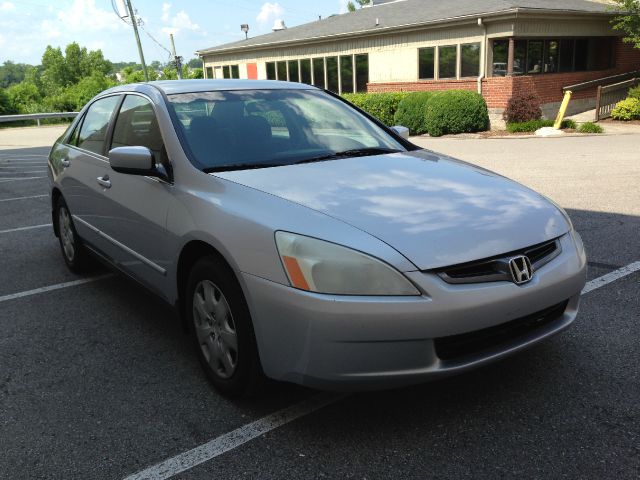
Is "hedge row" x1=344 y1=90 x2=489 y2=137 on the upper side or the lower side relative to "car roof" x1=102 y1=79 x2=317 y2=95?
lower

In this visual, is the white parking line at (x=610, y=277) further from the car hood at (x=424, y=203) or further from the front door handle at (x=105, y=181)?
the front door handle at (x=105, y=181)

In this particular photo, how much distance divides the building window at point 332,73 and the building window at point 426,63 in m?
4.84

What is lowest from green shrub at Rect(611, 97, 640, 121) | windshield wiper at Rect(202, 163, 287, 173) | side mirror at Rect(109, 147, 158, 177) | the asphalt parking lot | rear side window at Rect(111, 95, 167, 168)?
green shrub at Rect(611, 97, 640, 121)

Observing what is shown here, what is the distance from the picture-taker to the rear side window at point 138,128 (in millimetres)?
3654

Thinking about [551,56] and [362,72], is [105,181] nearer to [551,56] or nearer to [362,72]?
[551,56]

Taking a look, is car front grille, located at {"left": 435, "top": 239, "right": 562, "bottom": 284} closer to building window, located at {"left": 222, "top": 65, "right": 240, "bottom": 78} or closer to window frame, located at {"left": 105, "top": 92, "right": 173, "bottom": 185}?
window frame, located at {"left": 105, "top": 92, "right": 173, "bottom": 185}

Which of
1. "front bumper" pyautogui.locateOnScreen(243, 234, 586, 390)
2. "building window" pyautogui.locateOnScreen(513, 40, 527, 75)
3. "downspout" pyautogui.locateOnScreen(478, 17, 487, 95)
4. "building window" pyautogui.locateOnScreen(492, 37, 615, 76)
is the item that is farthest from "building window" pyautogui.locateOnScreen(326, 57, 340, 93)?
"front bumper" pyautogui.locateOnScreen(243, 234, 586, 390)

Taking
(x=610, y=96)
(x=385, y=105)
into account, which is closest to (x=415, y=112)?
(x=385, y=105)

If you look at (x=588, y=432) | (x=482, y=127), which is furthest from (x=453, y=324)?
(x=482, y=127)

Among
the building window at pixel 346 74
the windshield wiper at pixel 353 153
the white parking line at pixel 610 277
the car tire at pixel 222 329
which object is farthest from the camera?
the building window at pixel 346 74

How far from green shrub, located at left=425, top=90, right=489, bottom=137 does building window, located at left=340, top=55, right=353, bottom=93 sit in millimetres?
7215

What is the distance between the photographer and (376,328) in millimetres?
2398

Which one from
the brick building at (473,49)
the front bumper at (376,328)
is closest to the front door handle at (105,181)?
the front bumper at (376,328)

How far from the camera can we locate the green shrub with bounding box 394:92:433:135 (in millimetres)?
19172
